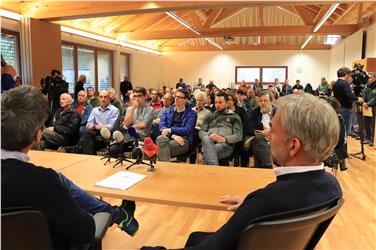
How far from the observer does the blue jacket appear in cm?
399

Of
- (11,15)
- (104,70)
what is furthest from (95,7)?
(104,70)

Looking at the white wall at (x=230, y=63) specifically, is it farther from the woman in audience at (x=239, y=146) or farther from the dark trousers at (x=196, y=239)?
the dark trousers at (x=196, y=239)

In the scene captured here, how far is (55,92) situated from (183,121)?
331 cm

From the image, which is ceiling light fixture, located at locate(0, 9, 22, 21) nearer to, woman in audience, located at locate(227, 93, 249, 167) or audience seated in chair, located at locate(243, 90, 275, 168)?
woman in audience, located at locate(227, 93, 249, 167)

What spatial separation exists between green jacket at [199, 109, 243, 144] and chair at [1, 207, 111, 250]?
2881mm

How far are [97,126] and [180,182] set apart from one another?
9.53ft

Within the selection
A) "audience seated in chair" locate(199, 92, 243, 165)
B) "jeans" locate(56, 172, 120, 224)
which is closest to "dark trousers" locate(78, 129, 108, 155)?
"audience seated in chair" locate(199, 92, 243, 165)

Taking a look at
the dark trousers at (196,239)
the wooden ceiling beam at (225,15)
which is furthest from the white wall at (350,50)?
the dark trousers at (196,239)

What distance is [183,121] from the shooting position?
13.4 ft

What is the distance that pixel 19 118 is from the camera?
1181 millimetres

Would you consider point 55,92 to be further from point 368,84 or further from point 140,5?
point 368,84

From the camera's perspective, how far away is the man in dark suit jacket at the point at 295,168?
993mm

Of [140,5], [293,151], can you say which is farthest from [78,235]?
[140,5]

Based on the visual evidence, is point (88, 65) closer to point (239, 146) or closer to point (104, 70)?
point (104, 70)
